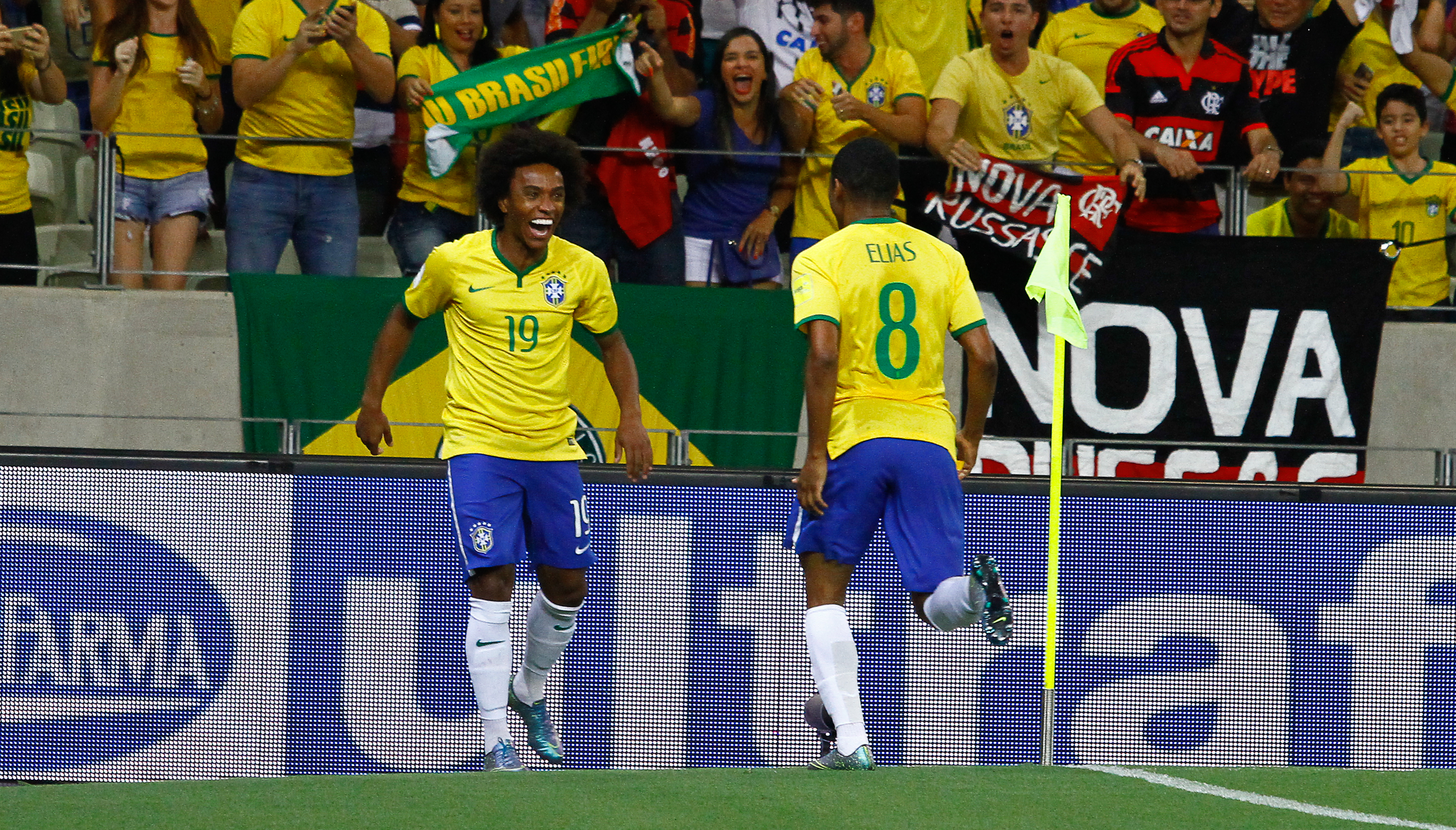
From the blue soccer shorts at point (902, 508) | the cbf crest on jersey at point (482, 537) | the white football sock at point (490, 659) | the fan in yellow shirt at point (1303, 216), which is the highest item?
the fan in yellow shirt at point (1303, 216)

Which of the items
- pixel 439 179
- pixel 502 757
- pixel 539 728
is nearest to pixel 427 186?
pixel 439 179

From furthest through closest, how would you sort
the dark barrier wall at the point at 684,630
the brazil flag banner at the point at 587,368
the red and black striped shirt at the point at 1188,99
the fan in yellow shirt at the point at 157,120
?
the red and black striped shirt at the point at 1188,99
the fan in yellow shirt at the point at 157,120
the brazil flag banner at the point at 587,368
the dark barrier wall at the point at 684,630

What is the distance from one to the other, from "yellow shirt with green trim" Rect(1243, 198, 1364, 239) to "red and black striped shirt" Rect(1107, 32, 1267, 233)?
1.18ft

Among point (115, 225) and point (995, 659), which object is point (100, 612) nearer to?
point (115, 225)

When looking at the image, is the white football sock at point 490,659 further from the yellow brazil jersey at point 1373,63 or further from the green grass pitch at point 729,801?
the yellow brazil jersey at point 1373,63

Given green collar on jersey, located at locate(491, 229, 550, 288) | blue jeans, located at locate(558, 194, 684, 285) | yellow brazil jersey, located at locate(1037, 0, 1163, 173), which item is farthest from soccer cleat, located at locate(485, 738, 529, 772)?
yellow brazil jersey, located at locate(1037, 0, 1163, 173)

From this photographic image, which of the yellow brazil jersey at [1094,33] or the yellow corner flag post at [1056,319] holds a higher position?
the yellow brazil jersey at [1094,33]

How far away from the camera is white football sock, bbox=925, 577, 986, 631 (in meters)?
5.41

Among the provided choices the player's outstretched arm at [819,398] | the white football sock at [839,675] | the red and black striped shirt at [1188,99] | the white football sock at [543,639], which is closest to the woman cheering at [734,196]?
the red and black striped shirt at [1188,99]

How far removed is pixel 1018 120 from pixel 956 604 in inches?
176

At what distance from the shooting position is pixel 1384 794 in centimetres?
532

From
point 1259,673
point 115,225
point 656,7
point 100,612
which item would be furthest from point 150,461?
point 1259,673

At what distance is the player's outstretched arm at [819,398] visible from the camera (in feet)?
18.1

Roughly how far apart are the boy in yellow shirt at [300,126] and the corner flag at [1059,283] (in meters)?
4.10
